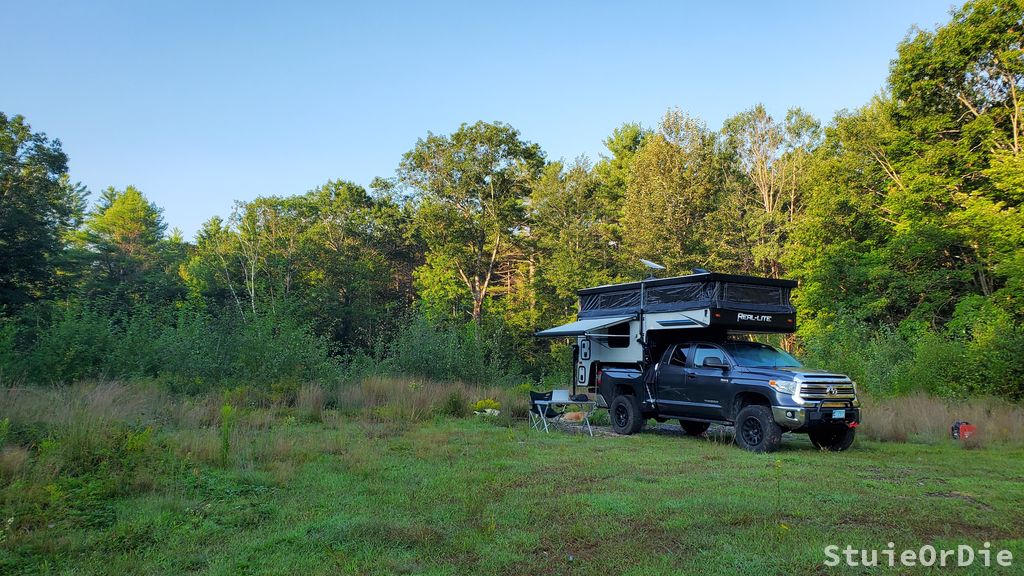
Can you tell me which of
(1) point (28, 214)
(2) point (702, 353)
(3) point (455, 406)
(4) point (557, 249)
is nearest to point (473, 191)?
(4) point (557, 249)

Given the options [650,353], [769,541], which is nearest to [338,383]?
[650,353]

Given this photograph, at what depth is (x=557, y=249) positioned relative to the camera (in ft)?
127

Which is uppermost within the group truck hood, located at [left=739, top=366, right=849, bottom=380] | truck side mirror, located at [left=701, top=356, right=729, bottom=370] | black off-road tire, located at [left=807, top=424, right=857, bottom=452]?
truck side mirror, located at [left=701, top=356, right=729, bottom=370]

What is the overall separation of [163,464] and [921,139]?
100 feet

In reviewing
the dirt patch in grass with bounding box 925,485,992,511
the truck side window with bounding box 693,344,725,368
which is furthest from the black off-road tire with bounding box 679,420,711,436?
the dirt patch in grass with bounding box 925,485,992,511

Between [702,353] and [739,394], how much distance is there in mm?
1227

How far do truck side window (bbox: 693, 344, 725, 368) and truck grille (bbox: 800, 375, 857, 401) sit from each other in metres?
1.87

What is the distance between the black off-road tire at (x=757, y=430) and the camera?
34.0 ft

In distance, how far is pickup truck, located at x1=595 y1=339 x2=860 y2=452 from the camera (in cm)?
1034

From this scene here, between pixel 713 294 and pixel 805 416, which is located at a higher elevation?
pixel 713 294

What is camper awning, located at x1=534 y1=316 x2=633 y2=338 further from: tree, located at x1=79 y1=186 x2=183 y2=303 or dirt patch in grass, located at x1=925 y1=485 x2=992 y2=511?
tree, located at x1=79 y1=186 x2=183 y2=303

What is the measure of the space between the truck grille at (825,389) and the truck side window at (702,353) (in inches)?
73.4

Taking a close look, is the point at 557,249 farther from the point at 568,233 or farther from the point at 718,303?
the point at 718,303

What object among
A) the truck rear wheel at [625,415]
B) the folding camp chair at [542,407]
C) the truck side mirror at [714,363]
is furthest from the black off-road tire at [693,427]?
the folding camp chair at [542,407]
